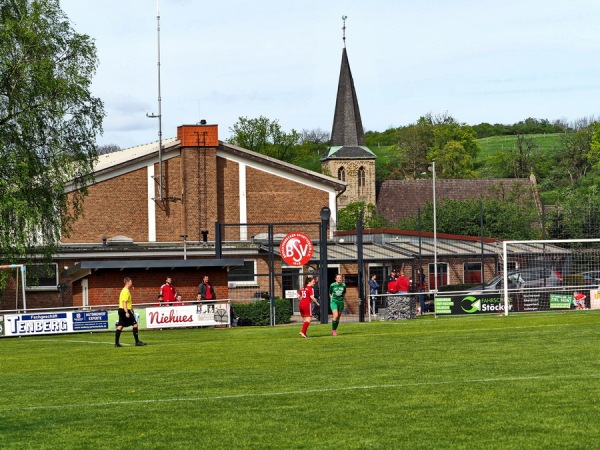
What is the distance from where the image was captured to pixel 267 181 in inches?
2408

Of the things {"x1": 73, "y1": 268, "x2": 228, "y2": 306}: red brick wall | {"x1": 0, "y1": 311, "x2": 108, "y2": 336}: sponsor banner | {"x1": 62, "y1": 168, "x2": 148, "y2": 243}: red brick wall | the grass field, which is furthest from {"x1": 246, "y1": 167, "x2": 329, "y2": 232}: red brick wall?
the grass field

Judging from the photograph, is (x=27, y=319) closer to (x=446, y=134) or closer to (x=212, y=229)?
(x=212, y=229)

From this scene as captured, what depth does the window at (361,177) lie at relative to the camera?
110 m

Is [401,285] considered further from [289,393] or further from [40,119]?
[289,393]

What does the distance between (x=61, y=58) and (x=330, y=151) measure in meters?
67.3

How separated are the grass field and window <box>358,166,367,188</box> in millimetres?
83913

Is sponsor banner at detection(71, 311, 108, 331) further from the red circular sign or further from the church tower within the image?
the church tower

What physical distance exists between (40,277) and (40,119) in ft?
33.5

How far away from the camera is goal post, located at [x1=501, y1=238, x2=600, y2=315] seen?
3969cm

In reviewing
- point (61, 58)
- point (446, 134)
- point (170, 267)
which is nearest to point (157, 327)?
point (170, 267)

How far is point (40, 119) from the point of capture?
41.2 m

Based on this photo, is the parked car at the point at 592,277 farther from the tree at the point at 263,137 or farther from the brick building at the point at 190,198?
the tree at the point at 263,137

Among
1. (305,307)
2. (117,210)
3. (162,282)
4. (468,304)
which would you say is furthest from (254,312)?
(117,210)

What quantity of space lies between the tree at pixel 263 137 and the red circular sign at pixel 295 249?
63788 mm
